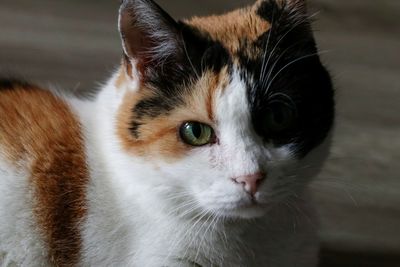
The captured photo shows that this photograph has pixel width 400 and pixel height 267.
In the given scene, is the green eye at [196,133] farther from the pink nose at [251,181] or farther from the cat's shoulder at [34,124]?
the cat's shoulder at [34,124]

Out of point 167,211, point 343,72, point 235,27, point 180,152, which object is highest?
point 235,27

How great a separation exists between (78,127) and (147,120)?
160 mm

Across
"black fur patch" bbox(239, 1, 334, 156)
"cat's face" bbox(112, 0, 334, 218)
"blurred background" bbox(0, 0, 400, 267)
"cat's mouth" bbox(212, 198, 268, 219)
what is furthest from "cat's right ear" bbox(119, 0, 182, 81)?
"blurred background" bbox(0, 0, 400, 267)

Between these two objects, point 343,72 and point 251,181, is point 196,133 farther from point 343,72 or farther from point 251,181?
point 343,72

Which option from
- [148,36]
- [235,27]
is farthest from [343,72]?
[148,36]

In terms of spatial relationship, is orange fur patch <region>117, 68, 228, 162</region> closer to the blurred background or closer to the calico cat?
the calico cat

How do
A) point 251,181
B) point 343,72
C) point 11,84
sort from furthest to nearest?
point 343,72 → point 11,84 → point 251,181

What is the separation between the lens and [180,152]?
3.28ft

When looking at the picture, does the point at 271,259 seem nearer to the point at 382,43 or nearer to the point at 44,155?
the point at 44,155

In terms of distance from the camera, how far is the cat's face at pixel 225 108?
3.19 feet

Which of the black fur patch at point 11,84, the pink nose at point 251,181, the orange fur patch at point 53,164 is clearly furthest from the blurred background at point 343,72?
the pink nose at point 251,181

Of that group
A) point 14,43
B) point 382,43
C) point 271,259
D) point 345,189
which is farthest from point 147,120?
point 382,43

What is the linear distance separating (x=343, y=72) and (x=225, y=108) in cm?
101

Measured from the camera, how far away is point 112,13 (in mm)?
1987
